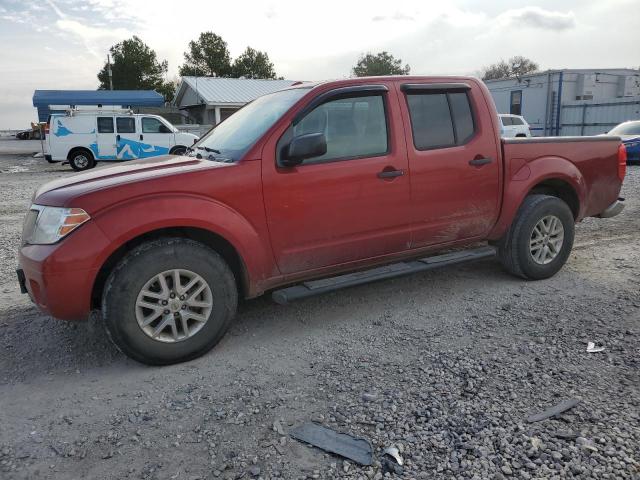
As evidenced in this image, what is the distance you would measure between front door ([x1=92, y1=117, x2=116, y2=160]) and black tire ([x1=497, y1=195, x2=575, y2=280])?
16496 mm

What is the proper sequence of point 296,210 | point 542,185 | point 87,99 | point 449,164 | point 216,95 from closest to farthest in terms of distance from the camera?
1. point 296,210
2. point 449,164
3. point 542,185
4. point 87,99
5. point 216,95

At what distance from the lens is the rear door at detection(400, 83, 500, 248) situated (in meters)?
4.30

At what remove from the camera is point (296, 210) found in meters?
3.78

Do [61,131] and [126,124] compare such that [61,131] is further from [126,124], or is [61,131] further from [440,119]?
[440,119]

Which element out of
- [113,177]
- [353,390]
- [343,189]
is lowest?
[353,390]

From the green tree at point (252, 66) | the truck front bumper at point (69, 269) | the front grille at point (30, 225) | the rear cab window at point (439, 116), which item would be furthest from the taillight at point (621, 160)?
the green tree at point (252, 66)

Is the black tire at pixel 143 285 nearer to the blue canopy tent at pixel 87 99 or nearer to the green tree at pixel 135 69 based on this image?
the blue canopy tent at pixel 87 99

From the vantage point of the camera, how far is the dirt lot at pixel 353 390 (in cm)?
254

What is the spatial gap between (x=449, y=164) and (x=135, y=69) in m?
57.4

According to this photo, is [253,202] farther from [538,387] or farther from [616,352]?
Answer: [616,352]

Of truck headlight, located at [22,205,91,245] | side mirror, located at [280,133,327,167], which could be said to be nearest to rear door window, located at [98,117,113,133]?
truck headlight, located at [22,205,91,245]

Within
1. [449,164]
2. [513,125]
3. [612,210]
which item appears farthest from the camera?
[513,125]

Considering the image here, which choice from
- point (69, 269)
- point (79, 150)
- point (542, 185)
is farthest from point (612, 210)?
point (79, 150)

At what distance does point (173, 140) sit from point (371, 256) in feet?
52.1
